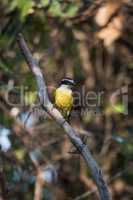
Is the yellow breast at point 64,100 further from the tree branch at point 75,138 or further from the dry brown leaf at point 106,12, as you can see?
the dry brown leaf at point 106,12

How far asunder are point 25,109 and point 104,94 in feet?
3.00

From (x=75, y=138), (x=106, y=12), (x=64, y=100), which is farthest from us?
(x=106, y=12)

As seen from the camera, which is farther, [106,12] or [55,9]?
[106,12]

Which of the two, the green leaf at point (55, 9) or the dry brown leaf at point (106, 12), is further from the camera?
the dry brown leaf at point (106, 12)

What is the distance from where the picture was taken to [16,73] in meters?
5.49

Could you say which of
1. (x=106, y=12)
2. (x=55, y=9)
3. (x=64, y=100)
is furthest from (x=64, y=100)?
(x=106, y=12)

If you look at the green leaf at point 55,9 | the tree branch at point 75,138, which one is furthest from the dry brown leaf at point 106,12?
the tree branch at point 75,138

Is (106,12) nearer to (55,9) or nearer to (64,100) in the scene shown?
(55,9)

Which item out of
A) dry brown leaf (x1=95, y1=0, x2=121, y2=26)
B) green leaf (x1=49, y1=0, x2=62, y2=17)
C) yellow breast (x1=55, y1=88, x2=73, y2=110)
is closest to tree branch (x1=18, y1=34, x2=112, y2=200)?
yellow breast (x1=55, y1=88, x2=73, y2=110)

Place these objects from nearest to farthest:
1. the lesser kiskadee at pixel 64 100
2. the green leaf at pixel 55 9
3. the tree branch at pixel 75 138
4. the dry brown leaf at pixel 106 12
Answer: the tree branch at pixel 75 138 < the lesser kiskadee at pixel 64 100 < the green leaf at pixel 55 9 < the dry brown leaf at pixel 106 12

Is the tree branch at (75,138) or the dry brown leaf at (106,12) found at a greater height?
the dry brown leaf at (106,12)

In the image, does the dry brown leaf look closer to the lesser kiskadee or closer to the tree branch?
the lesser kiskadee

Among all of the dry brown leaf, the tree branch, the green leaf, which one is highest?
the dry brown leaf

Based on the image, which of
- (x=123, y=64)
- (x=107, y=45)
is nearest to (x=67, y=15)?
(x=107, y=45)
